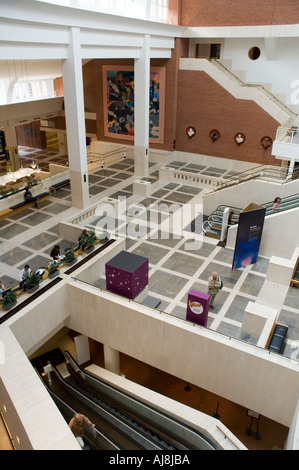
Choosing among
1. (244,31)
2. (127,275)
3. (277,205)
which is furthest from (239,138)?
(127,275)

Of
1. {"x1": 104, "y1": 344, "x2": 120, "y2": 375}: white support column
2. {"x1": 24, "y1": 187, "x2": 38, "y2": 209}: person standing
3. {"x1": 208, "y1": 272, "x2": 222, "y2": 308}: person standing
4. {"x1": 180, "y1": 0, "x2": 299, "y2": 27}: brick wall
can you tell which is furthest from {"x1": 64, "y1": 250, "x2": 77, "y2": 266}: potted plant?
{"x1": 180, "y1": 0, "x2": 299, "y2": 27}: brick wall

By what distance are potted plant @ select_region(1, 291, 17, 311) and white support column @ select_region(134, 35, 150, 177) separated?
13.2m

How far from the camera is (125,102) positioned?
25.1 m

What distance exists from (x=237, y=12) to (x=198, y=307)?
60.2ft

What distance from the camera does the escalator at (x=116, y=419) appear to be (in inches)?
374

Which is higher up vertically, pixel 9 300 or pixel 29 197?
pixel 29 197

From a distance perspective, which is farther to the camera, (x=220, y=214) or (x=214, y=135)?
(x=214, y=135)

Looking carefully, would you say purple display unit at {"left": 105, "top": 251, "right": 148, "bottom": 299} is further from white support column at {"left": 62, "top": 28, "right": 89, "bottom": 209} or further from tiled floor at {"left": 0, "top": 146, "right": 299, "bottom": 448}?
white support column at {"left": 62, "top": 28, "right": 89, "bottom": 209}

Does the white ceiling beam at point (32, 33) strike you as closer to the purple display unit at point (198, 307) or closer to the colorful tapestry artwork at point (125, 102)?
the purple display unit at point (198, 307)

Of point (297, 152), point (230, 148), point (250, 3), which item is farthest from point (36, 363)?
point (250, 3)

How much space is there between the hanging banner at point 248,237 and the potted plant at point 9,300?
290 inches

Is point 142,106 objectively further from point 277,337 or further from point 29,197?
point 277,337

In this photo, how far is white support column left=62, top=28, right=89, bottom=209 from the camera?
14969 mm

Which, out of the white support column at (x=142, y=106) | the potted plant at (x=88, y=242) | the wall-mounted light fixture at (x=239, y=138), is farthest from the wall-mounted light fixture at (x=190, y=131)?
the potted plant at (x=88, y=242)
